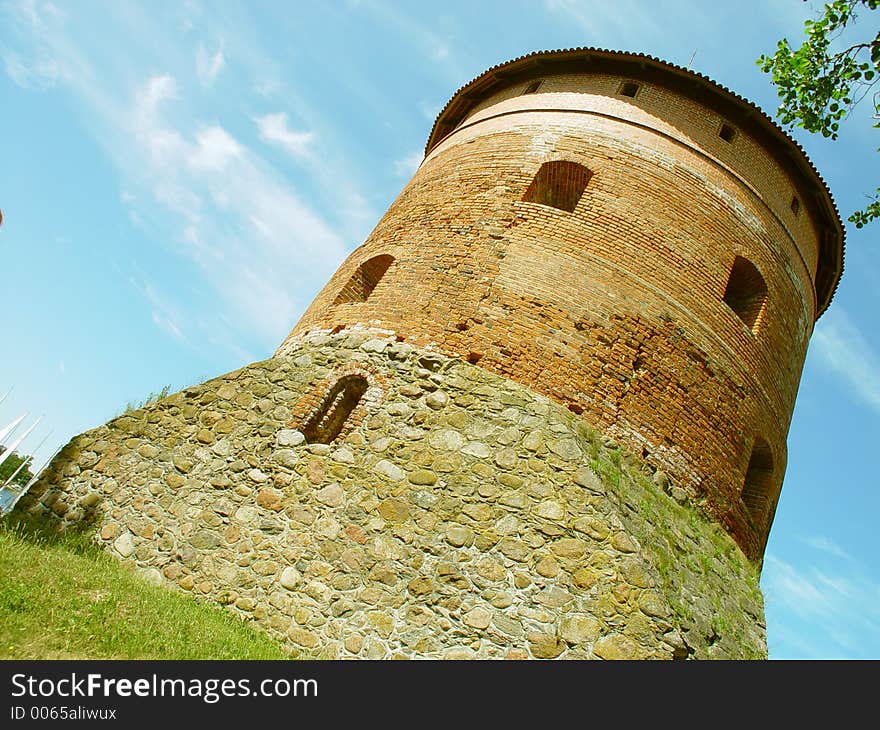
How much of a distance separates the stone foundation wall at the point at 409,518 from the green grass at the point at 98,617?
0.28 meters

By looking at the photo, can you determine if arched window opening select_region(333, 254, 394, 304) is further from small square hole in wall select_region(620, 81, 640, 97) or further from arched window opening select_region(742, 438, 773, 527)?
arched window opening select_region(742, 438, 773, 527)

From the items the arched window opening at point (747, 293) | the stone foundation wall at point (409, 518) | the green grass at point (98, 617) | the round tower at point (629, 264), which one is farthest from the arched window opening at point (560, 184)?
the green grass at point (98, 617)

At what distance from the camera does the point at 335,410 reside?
612cm

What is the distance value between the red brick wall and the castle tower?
34 millimetres

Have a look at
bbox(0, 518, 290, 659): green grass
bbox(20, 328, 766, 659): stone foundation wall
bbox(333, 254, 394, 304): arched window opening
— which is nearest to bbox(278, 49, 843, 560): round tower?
bbox(333, 254, 394, 304): arched window opening

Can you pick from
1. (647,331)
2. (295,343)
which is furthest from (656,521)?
(295,343)

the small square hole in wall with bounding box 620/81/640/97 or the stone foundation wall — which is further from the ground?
the small square hole in wall with bounding box 620/81/640/97

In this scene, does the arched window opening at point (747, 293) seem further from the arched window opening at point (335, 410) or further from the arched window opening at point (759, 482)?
the arched window opening at point (335, 410)

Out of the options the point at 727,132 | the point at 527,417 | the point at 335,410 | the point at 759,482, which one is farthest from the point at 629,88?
the point at 335,410

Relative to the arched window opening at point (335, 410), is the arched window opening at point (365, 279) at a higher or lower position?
higher

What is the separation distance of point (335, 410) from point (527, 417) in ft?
6.14

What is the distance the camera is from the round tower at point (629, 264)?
649cm

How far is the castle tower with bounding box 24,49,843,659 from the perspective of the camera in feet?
15.3

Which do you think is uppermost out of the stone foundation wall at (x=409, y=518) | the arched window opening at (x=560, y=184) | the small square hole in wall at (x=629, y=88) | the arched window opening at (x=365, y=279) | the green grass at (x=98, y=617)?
the small square hole in wall at (x=629, y=88)
